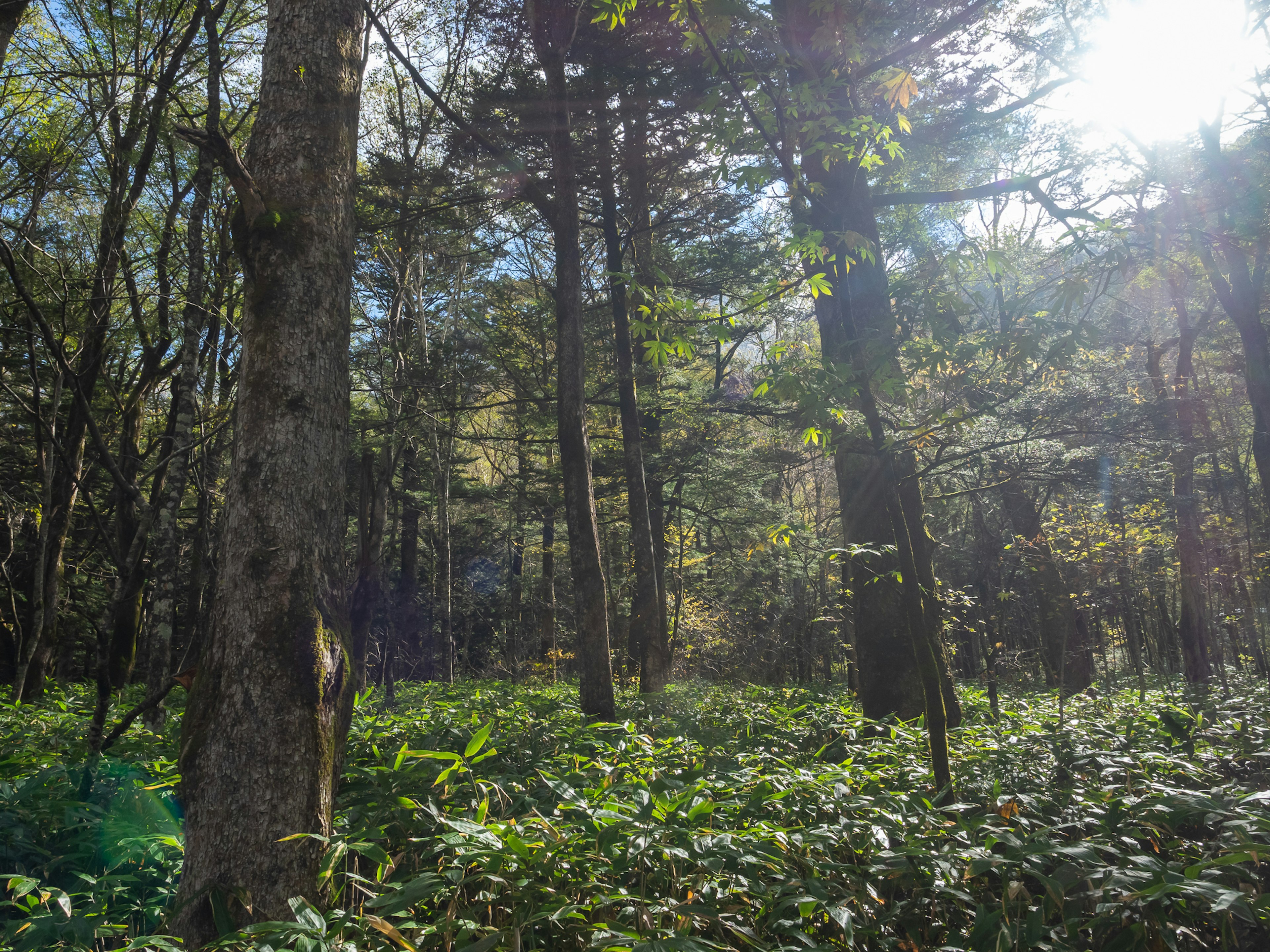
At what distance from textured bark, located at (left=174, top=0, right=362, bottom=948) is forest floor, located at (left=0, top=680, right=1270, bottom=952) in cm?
27

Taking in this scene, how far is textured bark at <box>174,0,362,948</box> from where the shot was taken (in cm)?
232

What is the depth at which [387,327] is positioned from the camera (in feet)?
30.7

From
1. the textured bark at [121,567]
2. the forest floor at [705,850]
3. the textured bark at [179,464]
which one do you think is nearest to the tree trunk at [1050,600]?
the forest floor at [705,850]

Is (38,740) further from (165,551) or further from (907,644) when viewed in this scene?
(907,644)

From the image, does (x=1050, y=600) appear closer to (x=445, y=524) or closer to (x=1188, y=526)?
(x=1188, y=526)

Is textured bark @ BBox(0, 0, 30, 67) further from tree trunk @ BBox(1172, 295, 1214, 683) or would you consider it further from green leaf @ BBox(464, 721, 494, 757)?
tree trunk @ BBox(1172, 295, 1214, 683)

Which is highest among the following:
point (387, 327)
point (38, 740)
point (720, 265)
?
point (720, 265)

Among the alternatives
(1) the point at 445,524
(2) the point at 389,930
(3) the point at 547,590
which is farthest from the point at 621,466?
(2) the point at 389,930

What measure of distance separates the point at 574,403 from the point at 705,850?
418 centimetres

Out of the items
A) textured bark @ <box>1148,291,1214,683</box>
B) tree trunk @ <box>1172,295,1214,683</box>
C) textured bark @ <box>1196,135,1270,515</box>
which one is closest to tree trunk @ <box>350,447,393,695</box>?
textured bark @ <box>1196,135,1270,515</box>

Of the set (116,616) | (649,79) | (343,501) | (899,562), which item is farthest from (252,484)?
Result: (649,79)

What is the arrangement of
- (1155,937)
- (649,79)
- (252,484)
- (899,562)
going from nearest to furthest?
(1155,937) → (252,484) → (899,562) → (649,79)

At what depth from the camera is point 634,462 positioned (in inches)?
395

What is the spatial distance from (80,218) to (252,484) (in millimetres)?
9564
